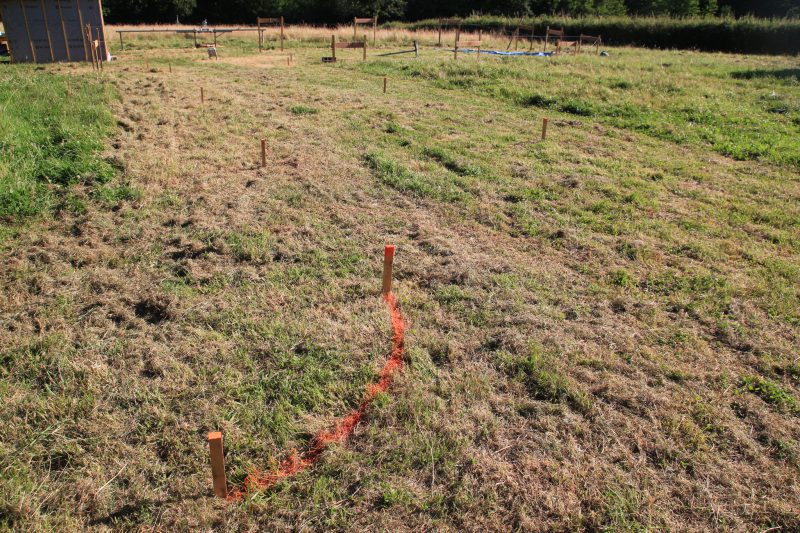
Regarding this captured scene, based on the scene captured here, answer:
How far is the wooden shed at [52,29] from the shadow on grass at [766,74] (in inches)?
853

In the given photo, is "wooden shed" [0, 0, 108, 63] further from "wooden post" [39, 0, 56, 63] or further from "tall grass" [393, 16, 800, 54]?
"tall grass" [393, 16, 800, 54]

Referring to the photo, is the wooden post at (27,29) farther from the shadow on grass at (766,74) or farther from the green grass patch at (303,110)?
the shadow on grass at (766,74)

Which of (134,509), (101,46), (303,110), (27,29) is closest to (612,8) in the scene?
(101,46)

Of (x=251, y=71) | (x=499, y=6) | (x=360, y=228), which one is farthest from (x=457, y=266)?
(x=499, y=6)

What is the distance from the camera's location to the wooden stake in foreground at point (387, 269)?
4148 millimetres

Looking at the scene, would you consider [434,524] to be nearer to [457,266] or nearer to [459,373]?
[459,373]

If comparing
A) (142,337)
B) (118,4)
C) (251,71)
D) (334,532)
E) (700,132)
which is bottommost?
(334,532)

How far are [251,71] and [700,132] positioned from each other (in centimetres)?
1377

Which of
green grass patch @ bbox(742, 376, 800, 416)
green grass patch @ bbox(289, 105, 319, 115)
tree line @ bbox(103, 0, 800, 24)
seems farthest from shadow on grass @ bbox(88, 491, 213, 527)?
tree line @ bbox(103, 0, 800, 24)

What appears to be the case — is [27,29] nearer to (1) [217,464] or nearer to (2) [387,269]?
(2) [387,269]

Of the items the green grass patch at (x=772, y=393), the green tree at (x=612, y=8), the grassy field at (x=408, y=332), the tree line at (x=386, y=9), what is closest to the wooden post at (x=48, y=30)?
the grassy field at (x=408, y=332)

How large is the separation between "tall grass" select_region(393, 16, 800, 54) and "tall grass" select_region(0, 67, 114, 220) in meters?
33.0

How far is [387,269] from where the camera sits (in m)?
4.36

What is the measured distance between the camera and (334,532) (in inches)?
103
